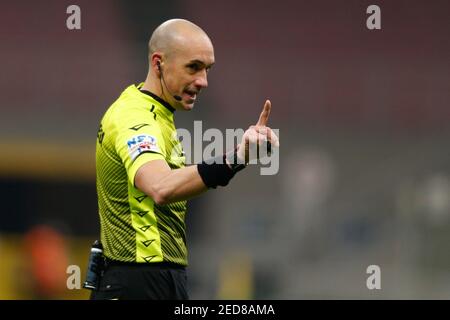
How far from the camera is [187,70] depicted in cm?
395

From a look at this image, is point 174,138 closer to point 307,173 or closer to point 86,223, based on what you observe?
point 86,223

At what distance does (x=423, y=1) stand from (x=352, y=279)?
628cm

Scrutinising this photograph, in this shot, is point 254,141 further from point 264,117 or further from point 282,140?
point 282,140

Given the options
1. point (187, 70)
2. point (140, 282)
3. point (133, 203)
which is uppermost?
point (187, 70)

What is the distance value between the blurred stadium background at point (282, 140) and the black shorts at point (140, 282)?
21.3 ft

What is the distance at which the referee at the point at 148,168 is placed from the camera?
3568 millimetres

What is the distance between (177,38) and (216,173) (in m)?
0.93

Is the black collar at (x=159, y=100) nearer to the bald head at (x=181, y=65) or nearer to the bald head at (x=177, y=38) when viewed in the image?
the bald head at (x=181, y=65)

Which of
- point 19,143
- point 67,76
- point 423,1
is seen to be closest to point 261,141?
point 19,143

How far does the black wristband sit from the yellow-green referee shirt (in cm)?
39

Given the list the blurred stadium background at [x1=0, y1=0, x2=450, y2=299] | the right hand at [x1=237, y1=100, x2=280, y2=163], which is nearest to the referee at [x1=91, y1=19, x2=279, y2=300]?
the right hand at [x1=237, y1=100, x2=280, y2=163]

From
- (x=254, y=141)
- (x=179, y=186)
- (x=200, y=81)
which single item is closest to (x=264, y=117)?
(x=254, y=141)

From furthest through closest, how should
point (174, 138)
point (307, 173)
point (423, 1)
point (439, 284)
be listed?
point (423, 1) → point (307, 173) → point (439, 284) → point (174, 138)

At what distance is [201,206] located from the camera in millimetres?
11734
